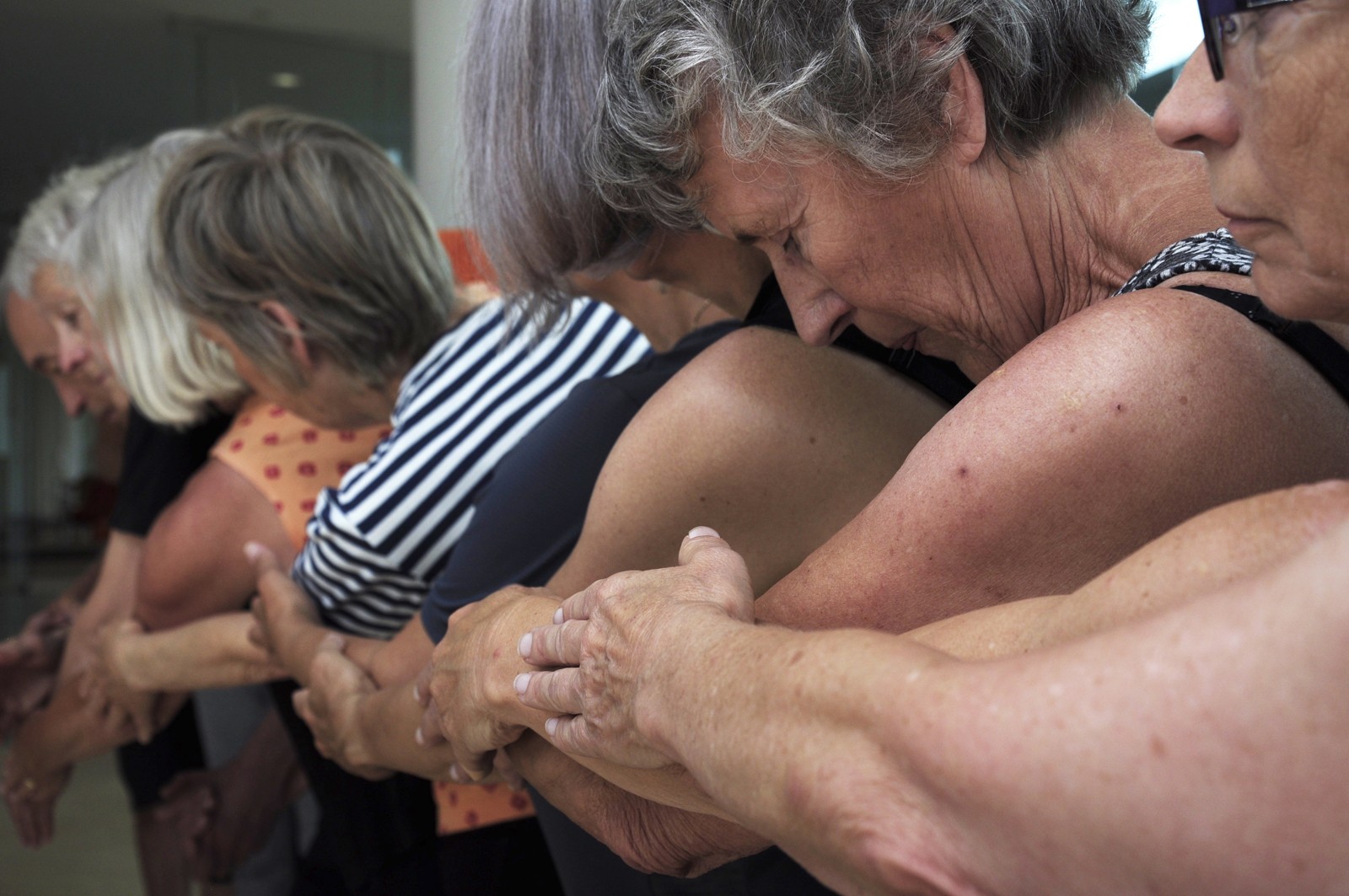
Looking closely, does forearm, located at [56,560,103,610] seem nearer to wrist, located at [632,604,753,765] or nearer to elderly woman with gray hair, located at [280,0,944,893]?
elderly woman with gray hair, located at [280,0,944,893]

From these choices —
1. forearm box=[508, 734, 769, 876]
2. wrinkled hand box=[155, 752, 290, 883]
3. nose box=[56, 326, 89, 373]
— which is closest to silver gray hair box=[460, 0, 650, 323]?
forearm box=[508, 734, 769, 876]

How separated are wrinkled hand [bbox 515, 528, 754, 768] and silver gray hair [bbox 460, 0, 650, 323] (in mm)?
505

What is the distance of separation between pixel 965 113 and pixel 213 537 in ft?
6.37

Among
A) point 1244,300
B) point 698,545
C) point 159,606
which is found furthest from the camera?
point 159,606

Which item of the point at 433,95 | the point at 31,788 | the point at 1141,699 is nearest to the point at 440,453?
the point at 1141,699

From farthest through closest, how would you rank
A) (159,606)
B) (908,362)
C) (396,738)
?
(159,606) < (396,738) < (908,362)

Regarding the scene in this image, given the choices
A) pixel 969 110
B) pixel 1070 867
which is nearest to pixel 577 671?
pixel 1070 867

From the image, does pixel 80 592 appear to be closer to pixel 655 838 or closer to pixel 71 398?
pixel 71 398

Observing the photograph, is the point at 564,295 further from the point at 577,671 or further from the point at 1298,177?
the point at 1298,177

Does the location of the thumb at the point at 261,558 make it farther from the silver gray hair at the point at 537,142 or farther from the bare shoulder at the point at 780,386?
the bare shoulder at the point at 780,386

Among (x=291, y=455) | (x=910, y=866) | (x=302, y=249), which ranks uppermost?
(x=910, y=866)

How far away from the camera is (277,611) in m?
2.27

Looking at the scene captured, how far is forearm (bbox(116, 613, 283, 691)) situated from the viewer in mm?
2514

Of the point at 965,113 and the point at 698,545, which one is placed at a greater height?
the point at 965,113
